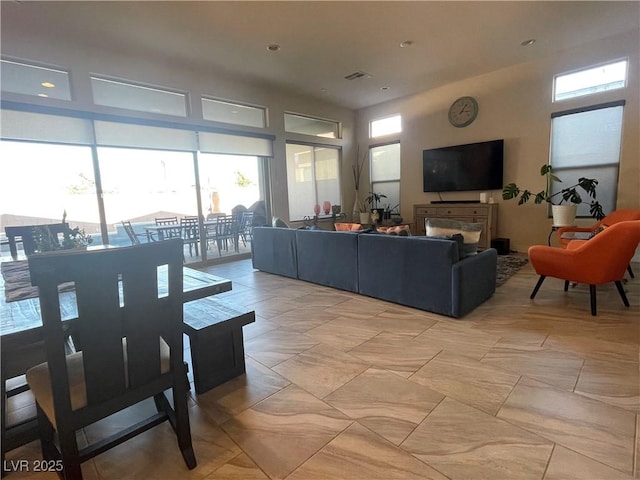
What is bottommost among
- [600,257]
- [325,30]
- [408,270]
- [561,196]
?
[408,270]

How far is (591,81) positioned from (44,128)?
7.50 m

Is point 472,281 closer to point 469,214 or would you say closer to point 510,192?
point 510,192

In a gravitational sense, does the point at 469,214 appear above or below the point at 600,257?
above

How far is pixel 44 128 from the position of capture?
12.7 feet

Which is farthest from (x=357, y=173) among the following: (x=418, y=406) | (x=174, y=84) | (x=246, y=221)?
(x=418, y=406)

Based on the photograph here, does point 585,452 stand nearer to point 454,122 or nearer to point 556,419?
point 556,419

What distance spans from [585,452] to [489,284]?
2.04 m

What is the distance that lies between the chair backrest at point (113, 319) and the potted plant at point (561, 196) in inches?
202

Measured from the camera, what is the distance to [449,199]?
20.9 feet

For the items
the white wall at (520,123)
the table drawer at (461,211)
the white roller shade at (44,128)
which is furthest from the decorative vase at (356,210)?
the white roller shade at (44,128)

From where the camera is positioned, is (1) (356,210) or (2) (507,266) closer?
(2) (507,266)

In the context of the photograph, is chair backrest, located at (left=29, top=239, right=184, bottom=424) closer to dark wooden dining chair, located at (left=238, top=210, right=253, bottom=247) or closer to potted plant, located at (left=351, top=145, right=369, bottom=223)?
dark wooden dining chair, located at (left=238, top=210, right=253, bottom=247)

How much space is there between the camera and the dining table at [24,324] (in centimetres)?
117

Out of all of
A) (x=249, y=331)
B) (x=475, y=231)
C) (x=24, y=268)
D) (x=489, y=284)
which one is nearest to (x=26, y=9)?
(x=24, y=268)
